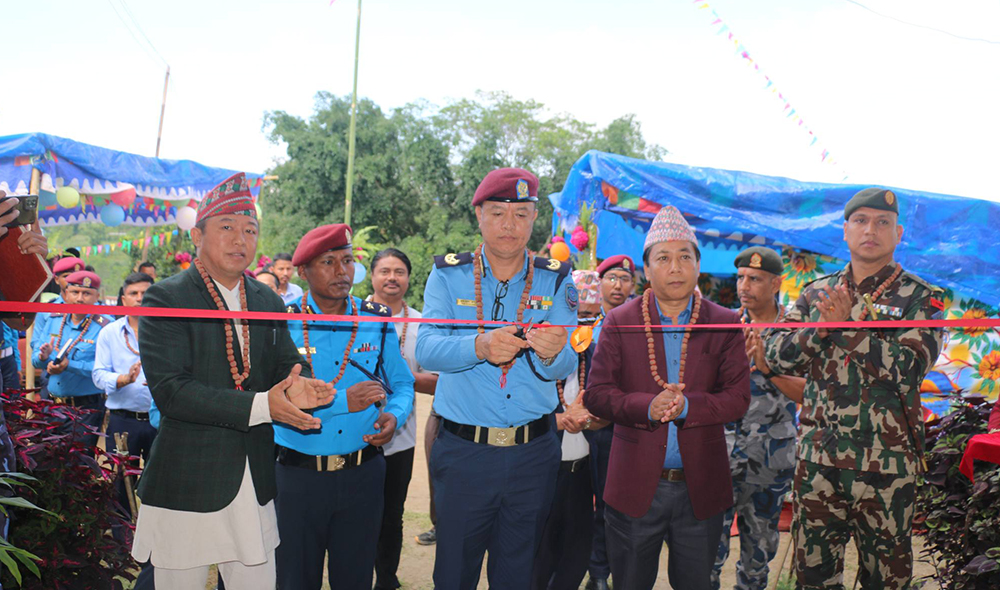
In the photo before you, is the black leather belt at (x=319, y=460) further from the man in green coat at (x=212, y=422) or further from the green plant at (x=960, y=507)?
the green plant at (x=960, y=507)

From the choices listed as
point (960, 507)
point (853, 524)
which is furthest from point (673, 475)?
point (960, 507)

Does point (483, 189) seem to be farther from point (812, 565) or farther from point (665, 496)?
point (812, 565)

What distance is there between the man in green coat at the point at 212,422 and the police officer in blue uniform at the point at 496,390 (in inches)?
26.2

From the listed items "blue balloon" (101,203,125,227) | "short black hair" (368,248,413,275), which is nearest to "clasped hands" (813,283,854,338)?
"short black hair" (368,248,413,275)

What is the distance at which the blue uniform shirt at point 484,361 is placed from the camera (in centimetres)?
290

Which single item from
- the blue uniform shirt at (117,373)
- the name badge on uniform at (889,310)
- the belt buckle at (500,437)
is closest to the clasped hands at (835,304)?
the name badge on uniform at (889,310)

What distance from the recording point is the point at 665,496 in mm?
3072

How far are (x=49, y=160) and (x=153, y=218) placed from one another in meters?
4.34

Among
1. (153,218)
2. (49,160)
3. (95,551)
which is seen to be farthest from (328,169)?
(95,551)

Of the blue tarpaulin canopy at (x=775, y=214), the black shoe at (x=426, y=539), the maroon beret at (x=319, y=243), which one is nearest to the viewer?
the maroon beret at (x=319, y=243)

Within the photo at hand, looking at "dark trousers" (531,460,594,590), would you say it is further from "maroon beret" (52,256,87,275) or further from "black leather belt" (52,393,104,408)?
"maroon beret" (52,256,87,275)

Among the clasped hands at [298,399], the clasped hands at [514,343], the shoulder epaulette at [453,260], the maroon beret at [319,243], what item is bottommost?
the clasped hands at [298,399]

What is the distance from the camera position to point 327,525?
3.12 meters

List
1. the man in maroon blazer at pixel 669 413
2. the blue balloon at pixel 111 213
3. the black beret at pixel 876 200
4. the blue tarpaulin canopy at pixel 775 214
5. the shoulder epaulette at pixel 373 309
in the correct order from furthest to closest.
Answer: the blue balloon at pixel 111 213
the blue tarpaulin canopy at pixel 775 214
the shoulder epaulette at pixel 373 309
the black beret at pixel 876 200
the man in maroon blazer at pixel 669 413
